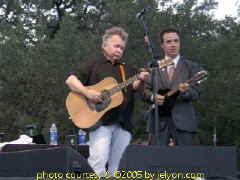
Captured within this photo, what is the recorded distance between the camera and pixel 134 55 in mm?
13922

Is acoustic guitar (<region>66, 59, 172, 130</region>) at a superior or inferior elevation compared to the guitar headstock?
inferior

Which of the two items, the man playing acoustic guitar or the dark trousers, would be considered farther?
the dark trousers

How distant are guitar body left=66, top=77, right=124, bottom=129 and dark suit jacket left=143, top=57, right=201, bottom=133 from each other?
0.35m

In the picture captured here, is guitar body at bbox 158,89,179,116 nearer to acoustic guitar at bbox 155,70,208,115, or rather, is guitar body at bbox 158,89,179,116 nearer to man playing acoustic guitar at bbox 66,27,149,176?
acoustic guitar at bbox 155,70,208,115

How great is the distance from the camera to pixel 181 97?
15.2ft

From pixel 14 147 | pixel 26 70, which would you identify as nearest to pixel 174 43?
pixel 14 147

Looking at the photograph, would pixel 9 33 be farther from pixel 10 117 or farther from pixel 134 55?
pixel 134 55

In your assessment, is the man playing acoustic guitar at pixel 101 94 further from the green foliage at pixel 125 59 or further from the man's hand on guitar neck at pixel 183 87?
the green foliage at pixel 125 59

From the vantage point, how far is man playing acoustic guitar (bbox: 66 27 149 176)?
14.8 feet

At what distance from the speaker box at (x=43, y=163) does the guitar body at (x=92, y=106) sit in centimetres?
132

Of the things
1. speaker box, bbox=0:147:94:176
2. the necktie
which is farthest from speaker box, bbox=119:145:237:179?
the necktie

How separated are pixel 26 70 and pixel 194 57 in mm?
5586

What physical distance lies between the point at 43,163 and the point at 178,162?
85 centimetres

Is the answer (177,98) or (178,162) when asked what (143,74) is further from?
(178,162)
